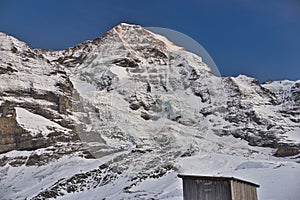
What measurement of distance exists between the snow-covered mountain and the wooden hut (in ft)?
31.8

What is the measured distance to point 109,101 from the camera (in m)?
105

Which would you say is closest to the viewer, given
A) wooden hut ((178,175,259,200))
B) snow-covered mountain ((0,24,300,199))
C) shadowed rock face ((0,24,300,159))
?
wooden hut ((178,175,259,200))

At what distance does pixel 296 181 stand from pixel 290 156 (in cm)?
4115

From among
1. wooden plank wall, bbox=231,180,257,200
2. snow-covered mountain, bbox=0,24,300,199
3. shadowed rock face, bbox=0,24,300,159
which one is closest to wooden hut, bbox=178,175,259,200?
wooden plank wall, bbox=231,180,257,200

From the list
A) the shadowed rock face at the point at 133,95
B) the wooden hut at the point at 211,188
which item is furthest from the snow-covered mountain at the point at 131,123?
the wooden hut at the point at 211,188

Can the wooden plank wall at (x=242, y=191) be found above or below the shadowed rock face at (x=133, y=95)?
below

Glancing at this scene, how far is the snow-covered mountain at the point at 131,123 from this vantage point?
4084 cm

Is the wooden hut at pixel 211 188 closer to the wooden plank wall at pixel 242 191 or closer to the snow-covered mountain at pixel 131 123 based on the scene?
the wooden plank wall at pixel 242 191

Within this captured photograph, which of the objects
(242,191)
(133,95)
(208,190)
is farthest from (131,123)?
(208,190)

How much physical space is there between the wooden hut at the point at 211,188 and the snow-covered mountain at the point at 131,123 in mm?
9690

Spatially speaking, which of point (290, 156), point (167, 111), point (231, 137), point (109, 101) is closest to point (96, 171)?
point (290, 156)

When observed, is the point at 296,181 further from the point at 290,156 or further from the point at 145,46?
the point at 145,46

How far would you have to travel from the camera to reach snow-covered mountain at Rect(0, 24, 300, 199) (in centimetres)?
4084

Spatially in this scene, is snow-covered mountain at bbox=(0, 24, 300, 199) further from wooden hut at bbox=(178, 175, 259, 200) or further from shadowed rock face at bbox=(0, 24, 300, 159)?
wooden hut at bbox=(178, 175, 259, 200)
